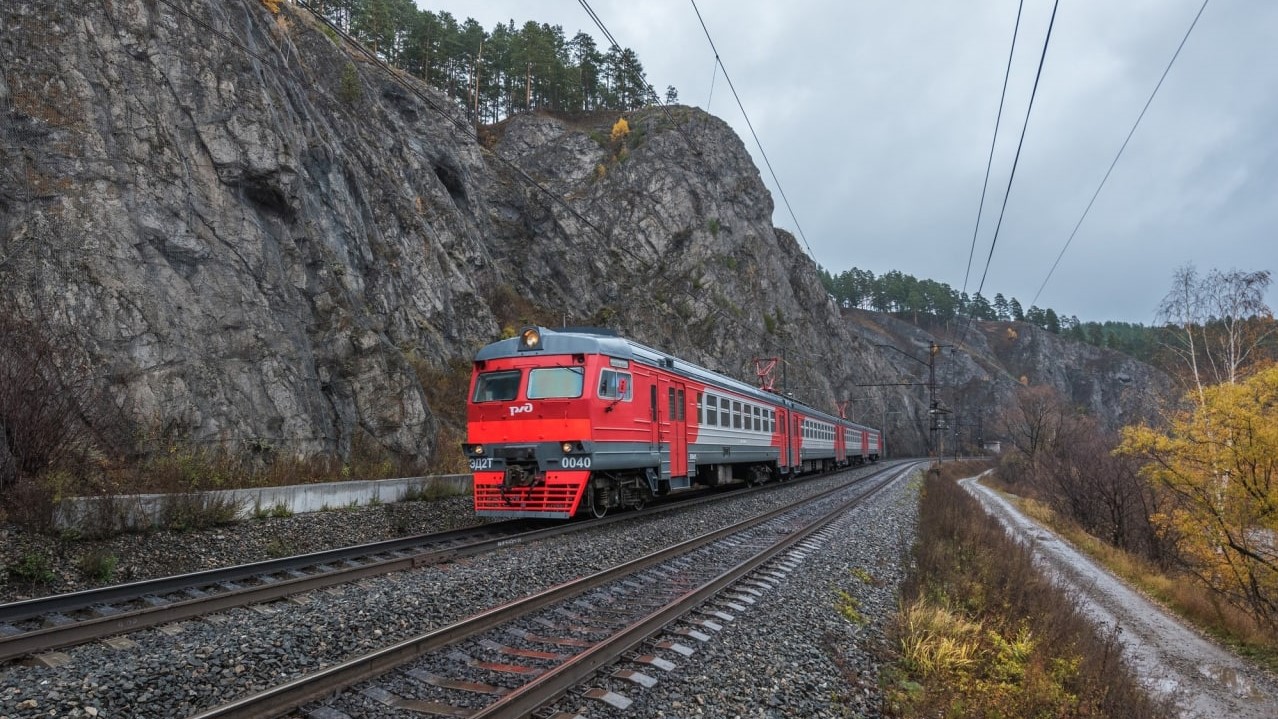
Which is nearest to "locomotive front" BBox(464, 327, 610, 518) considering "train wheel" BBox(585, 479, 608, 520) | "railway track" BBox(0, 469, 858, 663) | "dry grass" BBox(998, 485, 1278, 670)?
"train wheel" BBox(585, 479, 608, 520)

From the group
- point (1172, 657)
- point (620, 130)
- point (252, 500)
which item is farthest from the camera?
point (620, 130)

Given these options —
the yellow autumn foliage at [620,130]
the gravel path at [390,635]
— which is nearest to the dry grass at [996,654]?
the gravel path at [390,635]

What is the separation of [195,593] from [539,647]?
3657mm

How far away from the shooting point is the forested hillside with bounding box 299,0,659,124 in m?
51.1

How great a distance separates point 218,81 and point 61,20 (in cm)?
340

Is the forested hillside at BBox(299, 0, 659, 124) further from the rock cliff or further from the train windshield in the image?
the train windshield

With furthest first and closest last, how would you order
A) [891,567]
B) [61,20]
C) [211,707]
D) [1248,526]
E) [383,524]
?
[1248,526], [61,20], [383,524], [891,567], [211,707]

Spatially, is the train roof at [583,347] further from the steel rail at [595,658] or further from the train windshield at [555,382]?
the steel rail at [595,658]

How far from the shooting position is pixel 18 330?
421 inches

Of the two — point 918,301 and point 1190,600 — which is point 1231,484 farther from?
point 918,301

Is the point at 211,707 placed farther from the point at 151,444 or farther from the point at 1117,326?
the point at 1117,326

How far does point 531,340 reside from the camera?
1298 centimetres

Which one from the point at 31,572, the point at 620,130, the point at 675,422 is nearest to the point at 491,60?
the point at 620,130

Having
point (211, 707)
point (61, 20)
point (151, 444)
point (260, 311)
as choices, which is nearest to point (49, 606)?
point (211, 707)
